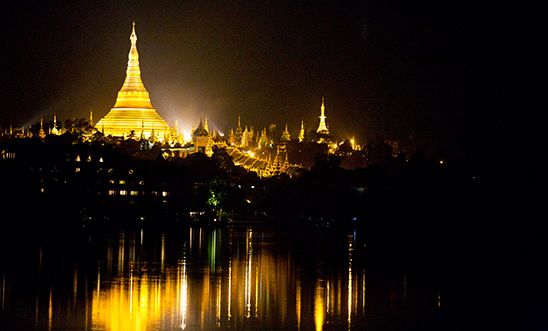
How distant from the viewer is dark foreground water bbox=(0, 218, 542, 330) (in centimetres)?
2894

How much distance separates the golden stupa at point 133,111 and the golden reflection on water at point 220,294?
49.8 meters

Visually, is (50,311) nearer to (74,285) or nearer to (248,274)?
(74,285)

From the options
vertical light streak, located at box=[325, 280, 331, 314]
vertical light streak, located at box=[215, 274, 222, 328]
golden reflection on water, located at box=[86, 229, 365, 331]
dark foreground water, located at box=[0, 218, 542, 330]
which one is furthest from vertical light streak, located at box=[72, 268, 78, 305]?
vertical light streak, located at box=[325, 280, 331, 314]

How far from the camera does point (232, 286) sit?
34.9 meters

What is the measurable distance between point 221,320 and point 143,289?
194 inches

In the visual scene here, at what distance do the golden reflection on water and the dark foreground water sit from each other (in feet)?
0.08

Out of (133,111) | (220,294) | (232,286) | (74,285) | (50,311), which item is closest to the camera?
(50,311)

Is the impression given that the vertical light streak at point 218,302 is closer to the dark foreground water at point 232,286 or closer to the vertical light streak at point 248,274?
the dark foreground water at point 232,286

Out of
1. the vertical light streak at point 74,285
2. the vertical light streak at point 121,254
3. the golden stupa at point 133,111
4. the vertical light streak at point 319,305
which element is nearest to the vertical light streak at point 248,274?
the vertical light streak at point 319,305

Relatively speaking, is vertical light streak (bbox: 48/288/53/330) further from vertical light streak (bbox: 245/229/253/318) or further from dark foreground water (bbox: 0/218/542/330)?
vertical light streak (bbox: 245/229/253/318)

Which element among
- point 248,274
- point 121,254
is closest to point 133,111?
point 121,254

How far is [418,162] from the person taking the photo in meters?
78.1

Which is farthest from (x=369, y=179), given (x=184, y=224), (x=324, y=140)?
(x=324, y=140)

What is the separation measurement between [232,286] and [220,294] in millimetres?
1699
